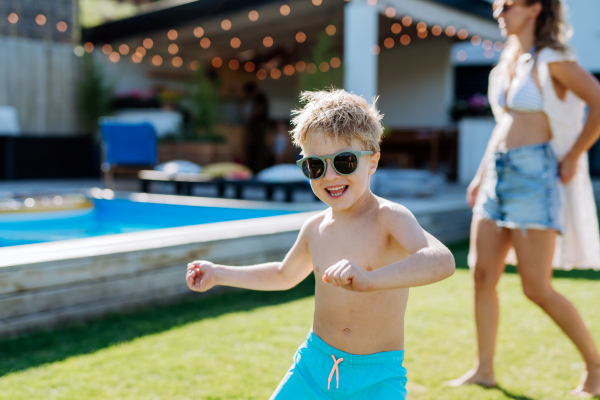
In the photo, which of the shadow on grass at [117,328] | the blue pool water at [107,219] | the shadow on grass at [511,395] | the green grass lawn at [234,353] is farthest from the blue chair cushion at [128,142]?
the shadow on grass at [511,395]

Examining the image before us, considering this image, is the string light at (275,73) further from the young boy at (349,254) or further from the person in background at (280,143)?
the young boy at (349,254)

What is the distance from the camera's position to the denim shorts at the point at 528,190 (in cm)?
209

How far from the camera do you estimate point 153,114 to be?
1034 centimetres

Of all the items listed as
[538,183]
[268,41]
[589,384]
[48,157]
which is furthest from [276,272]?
[268,41]

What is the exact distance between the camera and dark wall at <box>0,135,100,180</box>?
31.0ft

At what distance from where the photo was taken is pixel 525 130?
2166mm

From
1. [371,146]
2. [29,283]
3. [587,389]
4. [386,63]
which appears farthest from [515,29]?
[386,63]

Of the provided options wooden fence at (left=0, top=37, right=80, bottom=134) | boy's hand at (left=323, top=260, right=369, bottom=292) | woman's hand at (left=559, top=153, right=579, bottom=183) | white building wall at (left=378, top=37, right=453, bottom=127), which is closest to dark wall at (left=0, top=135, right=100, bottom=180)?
wooden fence at (left=0, top=37, right=80, bottom=134)

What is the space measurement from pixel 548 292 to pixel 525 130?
2.11 ft

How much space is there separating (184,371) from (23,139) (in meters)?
8.71

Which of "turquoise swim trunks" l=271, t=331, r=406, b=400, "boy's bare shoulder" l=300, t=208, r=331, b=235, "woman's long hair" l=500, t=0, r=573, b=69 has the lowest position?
"turquoise swim trunks" l=271, t=331, r=406, b=400

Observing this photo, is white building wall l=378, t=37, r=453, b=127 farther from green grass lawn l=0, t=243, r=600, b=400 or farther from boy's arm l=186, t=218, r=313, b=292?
boy's arm l=186, t=218, r=313, b=292

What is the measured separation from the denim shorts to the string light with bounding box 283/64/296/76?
12.5 m

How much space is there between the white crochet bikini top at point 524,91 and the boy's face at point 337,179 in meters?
1.08
